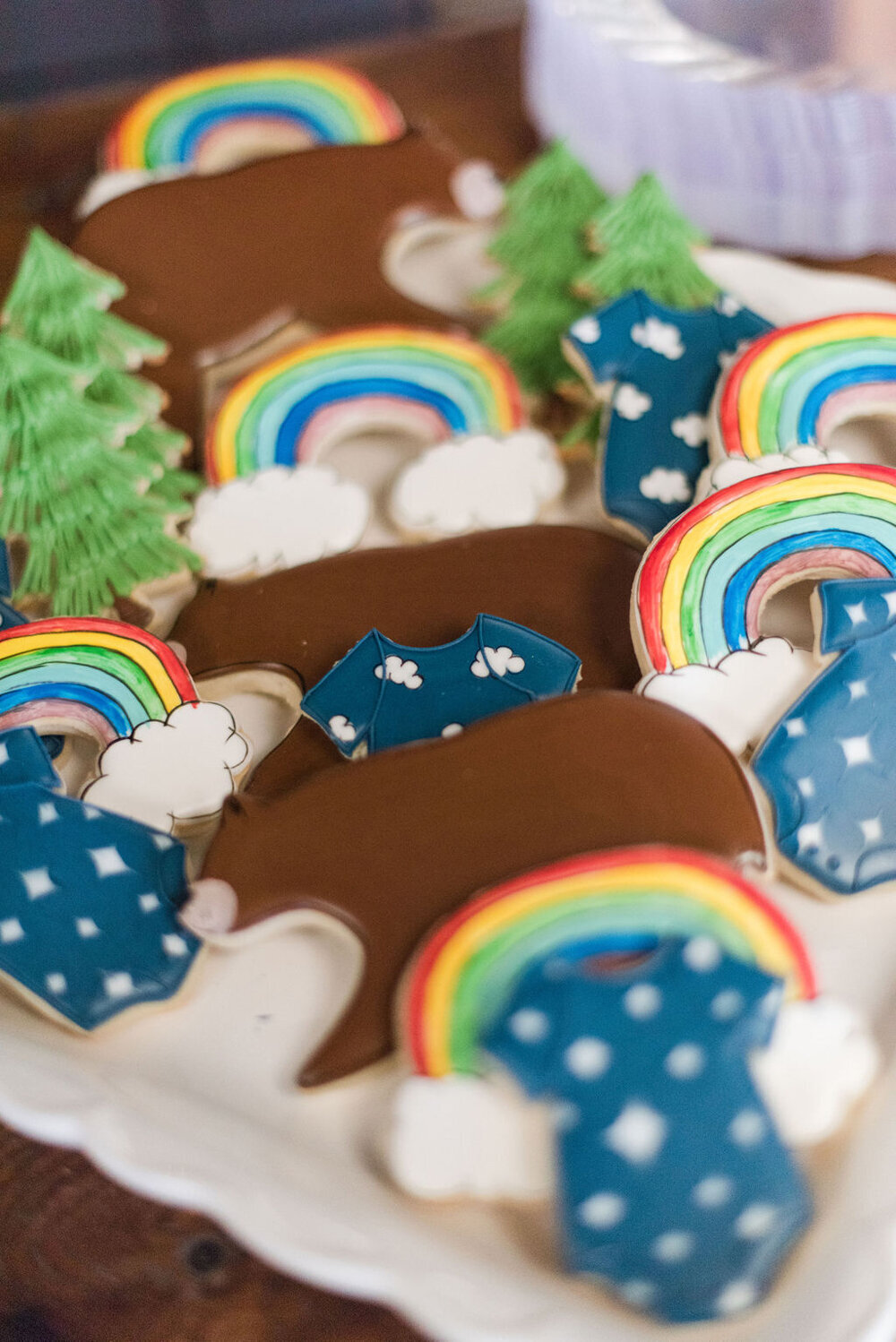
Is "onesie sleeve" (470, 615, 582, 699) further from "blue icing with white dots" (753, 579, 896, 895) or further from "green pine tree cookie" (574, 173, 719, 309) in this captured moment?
"green pine tree cookie" (574, 173, 719, 309)

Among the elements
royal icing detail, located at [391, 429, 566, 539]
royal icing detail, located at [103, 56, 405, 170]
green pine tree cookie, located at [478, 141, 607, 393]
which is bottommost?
royal icing detail, located at [391, 429, 566, 539]

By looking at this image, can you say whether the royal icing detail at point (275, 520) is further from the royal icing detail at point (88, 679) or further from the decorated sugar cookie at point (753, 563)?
the decorated sugar cookie at point (753, 563)

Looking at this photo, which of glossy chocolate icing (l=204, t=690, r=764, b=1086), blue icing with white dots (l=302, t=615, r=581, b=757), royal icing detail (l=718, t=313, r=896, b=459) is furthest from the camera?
royal icing detail (l=718, t=313, r=896, b=459)

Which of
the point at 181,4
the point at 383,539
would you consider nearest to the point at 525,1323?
the point at 383,539

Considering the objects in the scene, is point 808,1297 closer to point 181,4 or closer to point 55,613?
point 55,613

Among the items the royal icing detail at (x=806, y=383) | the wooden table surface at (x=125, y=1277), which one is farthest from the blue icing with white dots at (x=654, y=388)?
the wooden table surface at (x=125, y=1277)

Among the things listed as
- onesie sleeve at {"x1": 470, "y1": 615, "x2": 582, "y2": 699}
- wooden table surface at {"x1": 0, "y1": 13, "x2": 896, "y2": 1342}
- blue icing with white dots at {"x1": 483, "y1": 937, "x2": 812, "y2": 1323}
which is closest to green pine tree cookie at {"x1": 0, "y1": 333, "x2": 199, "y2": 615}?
onesie sleeve at {"x1": 470, "y1": 615, "x2": 582, "y2": 699}

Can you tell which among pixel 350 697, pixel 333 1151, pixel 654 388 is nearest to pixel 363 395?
pixel 654 388
